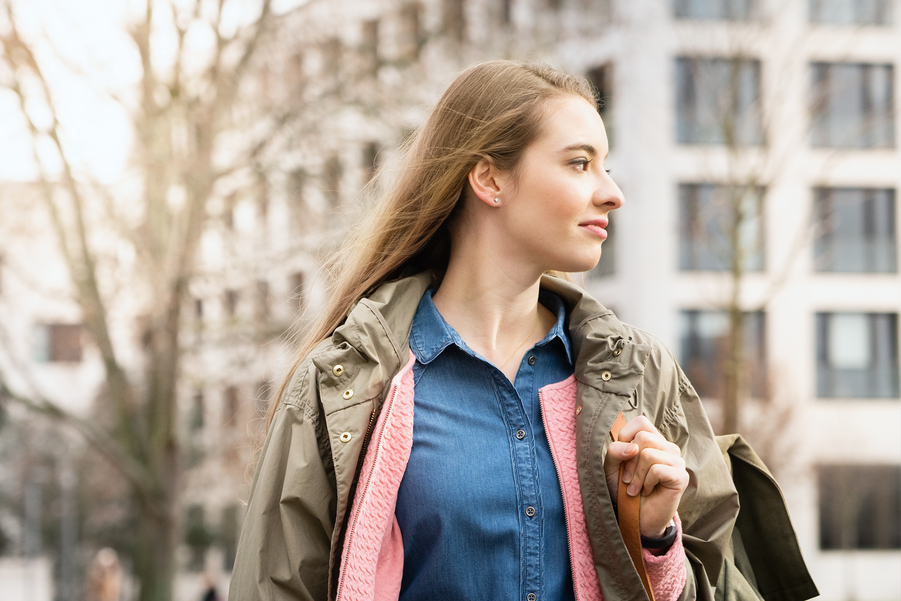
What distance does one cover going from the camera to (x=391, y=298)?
280 centimetres

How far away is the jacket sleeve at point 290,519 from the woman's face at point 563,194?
2.39ft

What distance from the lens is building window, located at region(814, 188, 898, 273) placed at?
2728cm

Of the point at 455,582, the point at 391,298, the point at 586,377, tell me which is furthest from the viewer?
the point at 391,298

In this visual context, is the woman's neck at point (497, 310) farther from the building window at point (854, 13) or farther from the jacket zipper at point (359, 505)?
the building window at point (854, 13)

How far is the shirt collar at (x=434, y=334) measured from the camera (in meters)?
2.68

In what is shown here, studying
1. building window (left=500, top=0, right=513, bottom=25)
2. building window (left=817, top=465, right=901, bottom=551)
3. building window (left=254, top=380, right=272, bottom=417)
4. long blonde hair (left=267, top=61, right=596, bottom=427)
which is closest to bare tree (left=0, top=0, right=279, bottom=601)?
building window (left=500, top=0, right=513, bottom=25)

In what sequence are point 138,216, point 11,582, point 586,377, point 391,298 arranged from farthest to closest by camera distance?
1. point 11,582
2. point 138,216
3. point 391,298
4. point 586,377

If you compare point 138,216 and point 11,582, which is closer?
point 138,216

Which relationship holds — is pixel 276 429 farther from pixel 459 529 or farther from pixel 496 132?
pixel 496 132

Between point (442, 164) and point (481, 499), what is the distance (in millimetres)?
965

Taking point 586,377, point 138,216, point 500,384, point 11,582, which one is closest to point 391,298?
point 500,384

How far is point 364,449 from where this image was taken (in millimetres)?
2529

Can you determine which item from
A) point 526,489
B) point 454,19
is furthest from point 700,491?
point 454,19

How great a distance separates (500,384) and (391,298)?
1.33 feet
